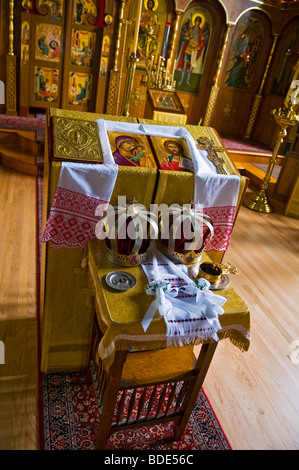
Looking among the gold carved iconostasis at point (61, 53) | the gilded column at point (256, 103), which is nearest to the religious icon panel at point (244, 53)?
the gilded column at point (256, 103)

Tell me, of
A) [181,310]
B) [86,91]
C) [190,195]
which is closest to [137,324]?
[181,310]

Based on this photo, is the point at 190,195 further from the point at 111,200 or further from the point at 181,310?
the point at 181,310

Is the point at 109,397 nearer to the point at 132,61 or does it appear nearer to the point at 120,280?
the point at 120,280

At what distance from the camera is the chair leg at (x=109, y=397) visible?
1.60 metres

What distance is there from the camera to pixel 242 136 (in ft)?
29.7

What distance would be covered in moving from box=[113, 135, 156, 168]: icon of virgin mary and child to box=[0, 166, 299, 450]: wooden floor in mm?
1506

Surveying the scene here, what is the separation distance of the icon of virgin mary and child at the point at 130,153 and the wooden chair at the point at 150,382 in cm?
93

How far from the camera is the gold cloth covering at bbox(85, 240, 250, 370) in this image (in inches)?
58.6

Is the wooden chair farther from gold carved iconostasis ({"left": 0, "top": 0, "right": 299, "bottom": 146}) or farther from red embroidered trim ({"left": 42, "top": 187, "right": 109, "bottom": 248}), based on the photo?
gold carved iconostasis ({"left": 0, "top": 0, "right": 299, "bottom": 146})

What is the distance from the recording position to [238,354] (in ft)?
9.30

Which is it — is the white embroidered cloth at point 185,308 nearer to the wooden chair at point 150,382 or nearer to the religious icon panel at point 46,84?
the wooden chair at point 150,382

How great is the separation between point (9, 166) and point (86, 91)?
2.11m

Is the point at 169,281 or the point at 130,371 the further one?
the point at 130,371

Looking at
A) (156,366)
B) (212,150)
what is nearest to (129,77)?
(212,150)
